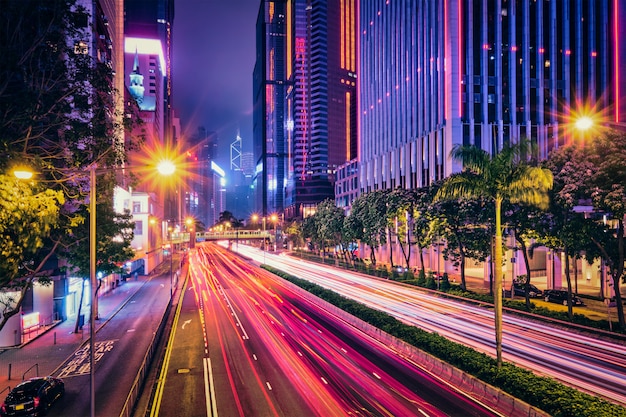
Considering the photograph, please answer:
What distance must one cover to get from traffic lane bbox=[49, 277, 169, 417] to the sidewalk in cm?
81

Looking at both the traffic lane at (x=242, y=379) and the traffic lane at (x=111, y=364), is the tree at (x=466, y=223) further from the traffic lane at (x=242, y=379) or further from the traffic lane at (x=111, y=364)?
the traffic lane at (x=111, y=364)

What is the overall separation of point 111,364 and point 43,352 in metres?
6.59

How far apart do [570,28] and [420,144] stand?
3330cm

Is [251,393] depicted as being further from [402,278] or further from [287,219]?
[287,219]

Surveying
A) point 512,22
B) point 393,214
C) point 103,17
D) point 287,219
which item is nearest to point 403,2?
point 512,22

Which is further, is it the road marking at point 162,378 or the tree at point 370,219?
Answer: the tree at point 370,219

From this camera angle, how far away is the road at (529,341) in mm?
19844

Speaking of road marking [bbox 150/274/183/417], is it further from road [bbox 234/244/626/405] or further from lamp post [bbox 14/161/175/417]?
road [bbox 234/244/626/405]

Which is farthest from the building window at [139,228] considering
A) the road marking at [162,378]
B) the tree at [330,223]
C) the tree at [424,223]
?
the tree at [424,223]

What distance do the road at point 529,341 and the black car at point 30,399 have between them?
2303 centimetres

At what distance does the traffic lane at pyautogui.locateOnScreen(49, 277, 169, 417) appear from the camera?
1850 centimetres

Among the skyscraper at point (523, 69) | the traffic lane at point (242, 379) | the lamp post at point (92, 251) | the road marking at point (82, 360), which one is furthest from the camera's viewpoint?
the skyscraper at point (523, 69)

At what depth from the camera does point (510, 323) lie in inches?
1243

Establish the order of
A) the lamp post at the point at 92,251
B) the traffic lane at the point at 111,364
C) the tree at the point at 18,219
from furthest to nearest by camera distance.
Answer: the traffic lane at the point at 111,364 < the lamp post at the point at 92,251 < the tree at the point at 18,219
